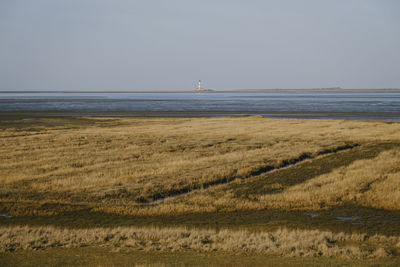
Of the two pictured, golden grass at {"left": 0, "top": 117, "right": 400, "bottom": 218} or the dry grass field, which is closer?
the dry grass field

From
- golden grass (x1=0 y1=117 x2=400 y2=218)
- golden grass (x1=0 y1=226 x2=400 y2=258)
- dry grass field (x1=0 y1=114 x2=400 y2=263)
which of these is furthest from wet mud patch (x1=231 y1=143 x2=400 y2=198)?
golden grass (x1=0 y1=226 x2=400 y2=258)

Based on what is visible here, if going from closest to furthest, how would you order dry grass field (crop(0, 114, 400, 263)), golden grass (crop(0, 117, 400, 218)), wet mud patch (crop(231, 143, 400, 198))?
1. dry grass field (crop(0, 114, 400, 263))
2. golden grass (crop(0, 117, 400, 218))
3. wet mud patch (crop(231, 143, 400, 198))

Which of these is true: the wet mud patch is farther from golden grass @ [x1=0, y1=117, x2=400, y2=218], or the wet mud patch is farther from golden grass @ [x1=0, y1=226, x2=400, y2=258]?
golden grass @ [x1=0, y1=226, x2=400, y2=258]

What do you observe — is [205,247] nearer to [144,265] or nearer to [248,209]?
[144,265]

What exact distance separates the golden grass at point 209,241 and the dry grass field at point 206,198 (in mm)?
38

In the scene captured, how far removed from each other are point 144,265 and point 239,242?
343 cm

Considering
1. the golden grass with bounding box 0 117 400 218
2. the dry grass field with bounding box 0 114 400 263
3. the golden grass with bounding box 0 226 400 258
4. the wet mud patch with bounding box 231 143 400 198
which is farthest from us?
the wet mud patch with bounding box 231 143 400 198

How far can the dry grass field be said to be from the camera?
14.1 meters

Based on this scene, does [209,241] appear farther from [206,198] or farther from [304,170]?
[304,170]

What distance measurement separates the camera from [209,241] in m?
14.2

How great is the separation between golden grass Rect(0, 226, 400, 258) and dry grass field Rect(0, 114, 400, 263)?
1.5 inches

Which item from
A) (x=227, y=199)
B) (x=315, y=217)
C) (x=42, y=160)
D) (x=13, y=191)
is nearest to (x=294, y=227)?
(x=315, y=217)


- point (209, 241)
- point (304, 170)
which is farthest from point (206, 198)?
point (304, 170)

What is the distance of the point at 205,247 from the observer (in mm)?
13383
